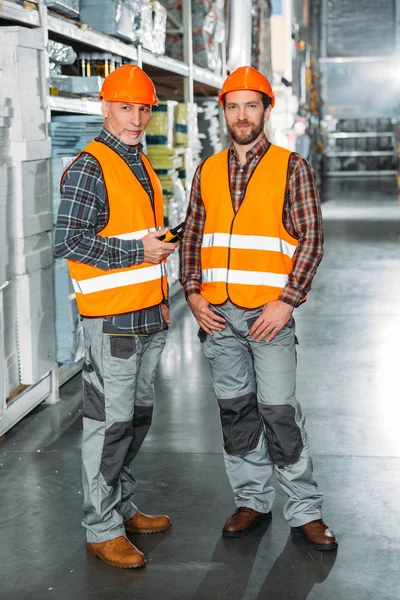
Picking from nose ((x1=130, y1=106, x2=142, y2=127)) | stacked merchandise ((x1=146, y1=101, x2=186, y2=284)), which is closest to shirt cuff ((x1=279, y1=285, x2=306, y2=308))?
nose ((x1=130, y1=106, x2=142, y2=127))

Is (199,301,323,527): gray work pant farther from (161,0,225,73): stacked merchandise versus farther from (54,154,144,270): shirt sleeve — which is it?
(161,0,225,73): stacked merchandise

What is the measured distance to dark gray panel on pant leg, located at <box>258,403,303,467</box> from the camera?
139 inches

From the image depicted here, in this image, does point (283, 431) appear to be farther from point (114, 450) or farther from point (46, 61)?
point (46, 61)

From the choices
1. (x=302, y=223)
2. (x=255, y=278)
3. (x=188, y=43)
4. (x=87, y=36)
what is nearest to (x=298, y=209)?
(x=302, y=223)

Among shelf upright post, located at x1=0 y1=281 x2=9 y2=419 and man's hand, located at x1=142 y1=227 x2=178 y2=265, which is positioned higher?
man's hand, located at x1=142 y1=227 x2=178 y2=265

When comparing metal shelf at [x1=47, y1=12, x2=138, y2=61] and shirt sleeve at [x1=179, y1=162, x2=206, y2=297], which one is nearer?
shirt sleeve at [x1=179, y1=162, x2=206, y2=297]

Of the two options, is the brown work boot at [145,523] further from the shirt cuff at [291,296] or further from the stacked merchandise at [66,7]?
the stacked merchandise at [66,7]

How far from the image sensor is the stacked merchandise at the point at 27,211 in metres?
4.93

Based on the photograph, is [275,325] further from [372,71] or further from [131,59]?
[372,71]

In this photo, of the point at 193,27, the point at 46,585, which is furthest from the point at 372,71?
the point at 46,585

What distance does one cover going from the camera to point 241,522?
3.68 m

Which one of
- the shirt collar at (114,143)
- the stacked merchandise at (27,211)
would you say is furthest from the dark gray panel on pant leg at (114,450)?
the stacked merchandise at (27,211)

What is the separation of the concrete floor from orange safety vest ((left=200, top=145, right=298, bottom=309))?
100 centimetres

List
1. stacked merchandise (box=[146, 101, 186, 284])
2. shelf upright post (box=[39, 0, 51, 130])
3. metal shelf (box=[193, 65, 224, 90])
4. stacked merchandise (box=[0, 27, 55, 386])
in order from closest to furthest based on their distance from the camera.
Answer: stacked merchandise (box=[0, 27, 55, 386]) < shelf upright post (box=[39, 0, 51, 130]) < stacked merchandise (box=[146, 101, 186, 284]) < metal shelf (box=[193, 65, 224, 90])
